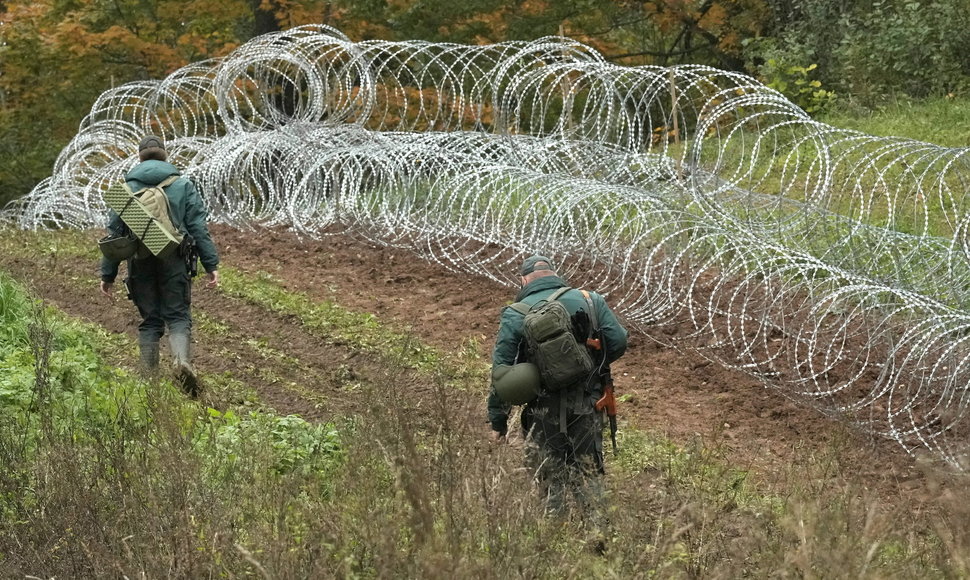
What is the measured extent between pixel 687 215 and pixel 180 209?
440cm

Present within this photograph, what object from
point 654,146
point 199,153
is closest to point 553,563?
point 199,153

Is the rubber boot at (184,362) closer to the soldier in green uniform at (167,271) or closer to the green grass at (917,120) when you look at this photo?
the soldier in green uniform at (167,271)

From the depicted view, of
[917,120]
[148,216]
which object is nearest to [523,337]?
[148,216]

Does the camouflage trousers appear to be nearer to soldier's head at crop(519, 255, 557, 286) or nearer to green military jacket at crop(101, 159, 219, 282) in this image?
soldier's head at crop(519, 255, 557, 286)

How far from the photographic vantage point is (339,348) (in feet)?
36.9

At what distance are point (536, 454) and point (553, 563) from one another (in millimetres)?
1460

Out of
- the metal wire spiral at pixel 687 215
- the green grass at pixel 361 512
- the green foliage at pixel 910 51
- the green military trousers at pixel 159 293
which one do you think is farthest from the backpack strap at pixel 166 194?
the green foliage at pixel 910 51

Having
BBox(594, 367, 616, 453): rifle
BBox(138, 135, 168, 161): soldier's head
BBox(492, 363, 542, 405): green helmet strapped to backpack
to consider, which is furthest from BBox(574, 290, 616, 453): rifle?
BBox(138, 135, 168, 161): soldier's head

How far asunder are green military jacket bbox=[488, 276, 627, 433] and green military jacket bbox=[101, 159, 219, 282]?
3.06 meters

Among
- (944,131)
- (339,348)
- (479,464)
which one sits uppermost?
(479,464)

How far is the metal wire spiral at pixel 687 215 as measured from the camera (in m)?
9.41

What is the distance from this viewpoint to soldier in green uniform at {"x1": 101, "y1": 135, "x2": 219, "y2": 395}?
8.90m

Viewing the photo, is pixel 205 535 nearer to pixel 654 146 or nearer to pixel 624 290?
pixel 624 290

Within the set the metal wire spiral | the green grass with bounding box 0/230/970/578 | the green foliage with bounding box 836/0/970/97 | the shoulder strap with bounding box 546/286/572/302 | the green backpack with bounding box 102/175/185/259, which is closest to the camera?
the green grass with bounding box 0/230/970/578
